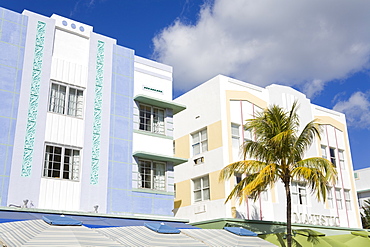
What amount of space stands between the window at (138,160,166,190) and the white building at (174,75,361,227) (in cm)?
472

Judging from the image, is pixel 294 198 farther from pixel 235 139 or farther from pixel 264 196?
pixel 235 139

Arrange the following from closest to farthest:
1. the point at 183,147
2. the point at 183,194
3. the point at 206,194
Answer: the point at 206,194
the point at 183,194
the point at 183,147

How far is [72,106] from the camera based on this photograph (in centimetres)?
1844

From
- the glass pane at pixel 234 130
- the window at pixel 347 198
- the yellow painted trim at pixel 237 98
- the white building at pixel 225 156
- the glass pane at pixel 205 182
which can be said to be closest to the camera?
the white building at pixel 225 156

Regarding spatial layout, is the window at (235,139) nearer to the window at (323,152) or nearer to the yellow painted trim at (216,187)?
the yellow painted trim at (216,187)

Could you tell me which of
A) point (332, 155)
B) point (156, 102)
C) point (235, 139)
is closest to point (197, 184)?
point (235, 139)

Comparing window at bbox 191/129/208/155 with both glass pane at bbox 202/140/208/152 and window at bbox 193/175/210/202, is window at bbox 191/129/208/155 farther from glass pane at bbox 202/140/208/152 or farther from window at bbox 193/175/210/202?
window at bbox 193/175/210/202

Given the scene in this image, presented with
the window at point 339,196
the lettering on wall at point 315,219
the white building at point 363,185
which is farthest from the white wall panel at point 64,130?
the white building at point 363,185

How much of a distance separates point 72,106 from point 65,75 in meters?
1.31

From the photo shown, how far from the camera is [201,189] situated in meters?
25.4

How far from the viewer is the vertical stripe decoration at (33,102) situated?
16.4 meters

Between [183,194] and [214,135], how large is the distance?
4.18 meters

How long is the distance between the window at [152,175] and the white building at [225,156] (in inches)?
186

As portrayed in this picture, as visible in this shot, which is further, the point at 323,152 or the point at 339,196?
the point at 323,152
